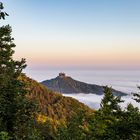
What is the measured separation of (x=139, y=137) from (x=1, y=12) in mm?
10481

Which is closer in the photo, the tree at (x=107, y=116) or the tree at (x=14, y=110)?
the tree at (x=107, y=116)

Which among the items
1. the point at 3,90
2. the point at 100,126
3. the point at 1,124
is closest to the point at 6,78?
the point at 3,90

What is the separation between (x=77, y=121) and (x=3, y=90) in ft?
144

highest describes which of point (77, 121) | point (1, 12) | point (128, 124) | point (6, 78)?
point (1, 12)

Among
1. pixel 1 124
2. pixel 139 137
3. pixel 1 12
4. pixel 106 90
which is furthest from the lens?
pixel 106 90

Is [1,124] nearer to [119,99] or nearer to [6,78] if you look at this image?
[6,78]

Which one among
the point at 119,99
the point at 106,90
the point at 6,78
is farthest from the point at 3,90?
the point at 106,90

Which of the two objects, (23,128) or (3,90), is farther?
(23,128)

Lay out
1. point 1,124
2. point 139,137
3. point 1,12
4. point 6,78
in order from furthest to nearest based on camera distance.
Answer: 1. point 6,78
2. point 1,124
3. point 139,137
4. point 1,12

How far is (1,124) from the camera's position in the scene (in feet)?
89.5

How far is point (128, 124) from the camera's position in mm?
23359

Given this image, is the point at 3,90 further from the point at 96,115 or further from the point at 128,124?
the point at 96,115

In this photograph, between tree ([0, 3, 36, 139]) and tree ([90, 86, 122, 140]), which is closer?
tree ([90, 86, 122, 140])

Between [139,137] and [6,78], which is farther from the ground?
[6,78]
